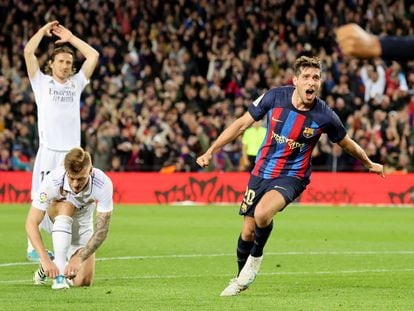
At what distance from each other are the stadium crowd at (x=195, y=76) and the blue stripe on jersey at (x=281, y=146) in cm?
1599

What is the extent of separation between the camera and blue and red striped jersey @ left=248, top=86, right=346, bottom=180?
10.4 metres

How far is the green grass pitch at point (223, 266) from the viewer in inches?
370

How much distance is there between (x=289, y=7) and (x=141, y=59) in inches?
177

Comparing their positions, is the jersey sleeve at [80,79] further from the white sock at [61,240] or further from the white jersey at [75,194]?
the white sock at [61,240]

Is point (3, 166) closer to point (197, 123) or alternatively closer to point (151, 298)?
point (197, 123)

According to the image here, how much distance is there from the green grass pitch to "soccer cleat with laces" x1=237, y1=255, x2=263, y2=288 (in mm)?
126

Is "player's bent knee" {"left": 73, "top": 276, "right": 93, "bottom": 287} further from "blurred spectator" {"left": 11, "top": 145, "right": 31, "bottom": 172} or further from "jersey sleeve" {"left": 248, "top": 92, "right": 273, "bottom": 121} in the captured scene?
"blurred spectator" {"left": 11, "top": 145, "right": 31, "bottom": 172}

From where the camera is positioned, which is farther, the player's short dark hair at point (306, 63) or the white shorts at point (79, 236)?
the white shorts at point (79, 236)

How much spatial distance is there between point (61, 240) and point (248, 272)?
1.75 metres

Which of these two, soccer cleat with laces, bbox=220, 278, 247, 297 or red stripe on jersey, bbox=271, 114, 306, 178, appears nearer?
soccer cleat with laces, bbox=220, 278, 247, 297

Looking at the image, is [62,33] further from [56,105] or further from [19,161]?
[19,161]

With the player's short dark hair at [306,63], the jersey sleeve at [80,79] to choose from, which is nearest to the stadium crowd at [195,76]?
the jersey sleeve at [80,79]

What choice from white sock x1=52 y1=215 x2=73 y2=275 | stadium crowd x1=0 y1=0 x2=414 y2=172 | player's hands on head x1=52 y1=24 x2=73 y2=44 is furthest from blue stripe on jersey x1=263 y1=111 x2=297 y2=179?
stadium crowd x1=0 y1=0 x2=414 y2=172

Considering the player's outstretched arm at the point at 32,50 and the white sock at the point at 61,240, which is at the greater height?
the player's outstretched arm at the point at 32,50
